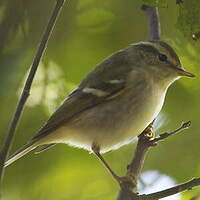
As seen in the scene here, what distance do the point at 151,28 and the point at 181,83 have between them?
44 centimetres

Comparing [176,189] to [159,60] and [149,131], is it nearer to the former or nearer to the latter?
[149,131]

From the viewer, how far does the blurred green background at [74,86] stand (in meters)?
2.73

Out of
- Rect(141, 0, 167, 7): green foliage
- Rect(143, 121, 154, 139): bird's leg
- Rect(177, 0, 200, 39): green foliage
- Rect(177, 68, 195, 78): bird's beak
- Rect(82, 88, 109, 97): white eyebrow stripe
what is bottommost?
Rect(143, 121, 154, 139): bird's leg

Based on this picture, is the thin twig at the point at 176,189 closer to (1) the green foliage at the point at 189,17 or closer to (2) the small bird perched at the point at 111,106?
(1) the green foliage at the point at 189,17

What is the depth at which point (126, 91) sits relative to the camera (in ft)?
10.5

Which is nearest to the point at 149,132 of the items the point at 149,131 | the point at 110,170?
the point at 149,131

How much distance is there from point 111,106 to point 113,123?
0.11m

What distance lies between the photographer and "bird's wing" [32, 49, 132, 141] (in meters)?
3.06

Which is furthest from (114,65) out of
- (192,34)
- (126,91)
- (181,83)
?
(192,34)

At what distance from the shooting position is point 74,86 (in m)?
3.04

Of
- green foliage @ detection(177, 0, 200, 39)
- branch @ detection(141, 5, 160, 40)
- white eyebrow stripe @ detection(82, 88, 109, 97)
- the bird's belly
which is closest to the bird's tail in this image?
the bird's belly

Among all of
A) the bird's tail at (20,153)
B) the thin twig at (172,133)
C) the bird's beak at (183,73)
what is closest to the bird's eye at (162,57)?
the bird's beak at (183,73)

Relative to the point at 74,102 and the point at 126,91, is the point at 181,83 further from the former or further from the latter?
the point at 74,102

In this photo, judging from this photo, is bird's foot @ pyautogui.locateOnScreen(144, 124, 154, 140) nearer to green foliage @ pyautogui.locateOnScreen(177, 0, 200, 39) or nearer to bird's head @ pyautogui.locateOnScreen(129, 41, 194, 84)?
bird's head @ pyautogui.locateOnScreen(129, 41, 194, 84)
